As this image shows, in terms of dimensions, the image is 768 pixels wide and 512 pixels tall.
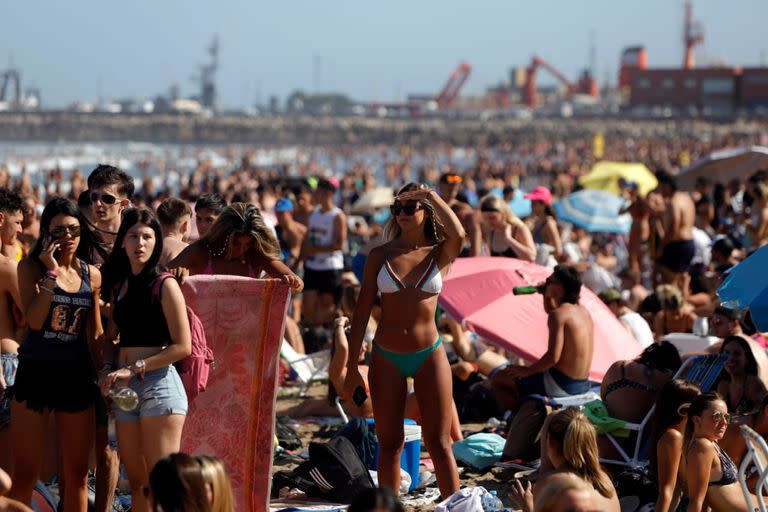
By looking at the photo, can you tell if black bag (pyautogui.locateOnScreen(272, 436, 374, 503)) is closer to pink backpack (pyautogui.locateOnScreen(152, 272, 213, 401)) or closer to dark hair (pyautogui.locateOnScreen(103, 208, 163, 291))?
pink backpack (pyautogui.locateOnScreen(152, 272, 213, 401))

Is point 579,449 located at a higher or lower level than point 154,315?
lower

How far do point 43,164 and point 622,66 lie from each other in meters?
86.9

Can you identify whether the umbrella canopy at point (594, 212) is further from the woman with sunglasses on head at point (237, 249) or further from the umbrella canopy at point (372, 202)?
the woman with sunglasses on head at point (237, 249)

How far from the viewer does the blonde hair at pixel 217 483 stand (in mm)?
2930

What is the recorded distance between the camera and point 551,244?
892cm

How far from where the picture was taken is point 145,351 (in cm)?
388

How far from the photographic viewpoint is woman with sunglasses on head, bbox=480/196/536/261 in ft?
24.5

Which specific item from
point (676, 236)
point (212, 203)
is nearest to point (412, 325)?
point (212, 203)

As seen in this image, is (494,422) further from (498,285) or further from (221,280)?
(221,280)

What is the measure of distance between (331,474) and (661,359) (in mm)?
1670

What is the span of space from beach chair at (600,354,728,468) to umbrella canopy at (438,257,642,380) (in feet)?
3.05

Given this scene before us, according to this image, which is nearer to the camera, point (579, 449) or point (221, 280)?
point (579, 449)

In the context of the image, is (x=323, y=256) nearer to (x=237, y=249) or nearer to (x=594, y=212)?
(x=237, y=249)

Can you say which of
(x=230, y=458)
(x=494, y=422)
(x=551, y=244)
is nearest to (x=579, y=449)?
(x=230, y=458)
